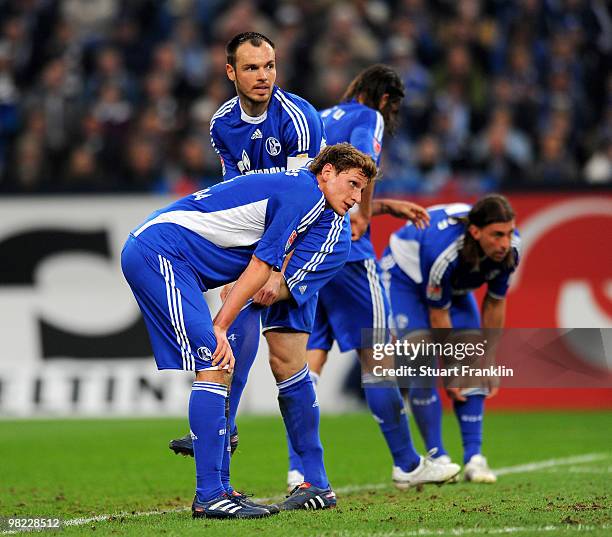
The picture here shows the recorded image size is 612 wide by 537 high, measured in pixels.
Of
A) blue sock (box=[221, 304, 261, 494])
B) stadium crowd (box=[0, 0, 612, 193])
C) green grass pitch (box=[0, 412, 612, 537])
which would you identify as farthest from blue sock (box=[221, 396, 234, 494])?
stadium crowd (box=[0, 0, 612, 193])

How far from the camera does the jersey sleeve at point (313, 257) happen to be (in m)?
7.00

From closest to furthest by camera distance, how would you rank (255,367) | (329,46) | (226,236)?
1. (226,236)
2. (255,367)
3. (329,46)

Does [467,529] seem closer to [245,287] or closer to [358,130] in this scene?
[245,287]

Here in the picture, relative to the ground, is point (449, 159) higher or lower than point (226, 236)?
higher

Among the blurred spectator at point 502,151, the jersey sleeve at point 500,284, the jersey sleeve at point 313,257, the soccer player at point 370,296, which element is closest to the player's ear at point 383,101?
the soccer player at point 370,296

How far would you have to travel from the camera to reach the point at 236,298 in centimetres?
633

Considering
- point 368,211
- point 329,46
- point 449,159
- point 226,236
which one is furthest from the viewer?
point 329,46

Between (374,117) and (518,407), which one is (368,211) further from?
(518,407)

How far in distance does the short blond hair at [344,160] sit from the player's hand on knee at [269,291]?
2.07 feet

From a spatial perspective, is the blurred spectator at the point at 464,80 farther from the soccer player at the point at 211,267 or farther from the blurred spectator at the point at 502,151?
the soccer player at the point at 211,267

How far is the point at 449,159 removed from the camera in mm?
14922

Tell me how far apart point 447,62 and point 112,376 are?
6.47 m

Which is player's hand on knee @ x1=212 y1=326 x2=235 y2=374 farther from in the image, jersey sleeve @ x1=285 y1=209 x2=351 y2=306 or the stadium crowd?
the stadium crowd

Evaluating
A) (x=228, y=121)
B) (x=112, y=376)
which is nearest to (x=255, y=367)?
(x=112, y=376)
